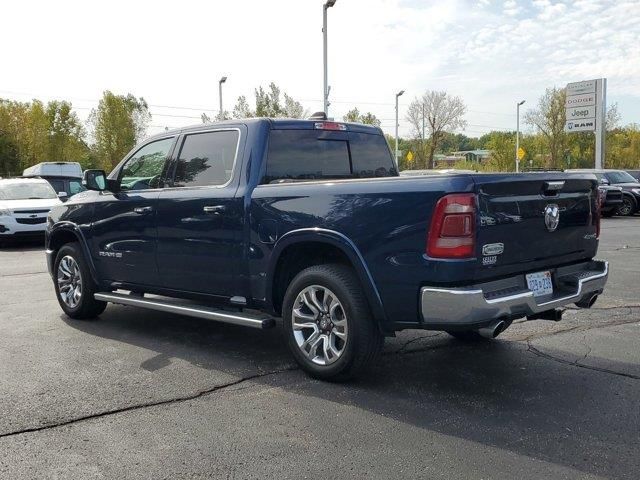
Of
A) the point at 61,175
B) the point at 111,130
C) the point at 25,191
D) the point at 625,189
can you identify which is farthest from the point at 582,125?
the point at 111,130

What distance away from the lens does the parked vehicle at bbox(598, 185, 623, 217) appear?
23.2 meters

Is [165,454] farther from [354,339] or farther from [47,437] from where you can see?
[354,339]

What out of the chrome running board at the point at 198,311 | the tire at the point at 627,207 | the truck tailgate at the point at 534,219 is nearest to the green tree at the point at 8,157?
the tire at the point at 627,207

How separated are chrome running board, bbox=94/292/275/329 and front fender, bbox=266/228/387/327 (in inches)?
23.1

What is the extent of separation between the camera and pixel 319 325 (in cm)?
476

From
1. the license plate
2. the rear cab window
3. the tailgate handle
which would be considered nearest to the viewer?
the license plate

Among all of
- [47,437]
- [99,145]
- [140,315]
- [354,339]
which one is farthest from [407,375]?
[99,145]

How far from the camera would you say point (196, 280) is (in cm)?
556

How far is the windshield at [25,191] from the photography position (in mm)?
16141

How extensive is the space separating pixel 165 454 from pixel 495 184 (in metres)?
2.58

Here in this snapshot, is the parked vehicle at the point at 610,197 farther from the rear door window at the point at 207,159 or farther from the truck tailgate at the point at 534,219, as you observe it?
the rear door window at the point at 207,159

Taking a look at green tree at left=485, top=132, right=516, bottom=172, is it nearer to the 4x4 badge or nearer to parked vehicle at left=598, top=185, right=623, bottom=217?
parked vehicle at left=598, top=185, right=623, bottom=217

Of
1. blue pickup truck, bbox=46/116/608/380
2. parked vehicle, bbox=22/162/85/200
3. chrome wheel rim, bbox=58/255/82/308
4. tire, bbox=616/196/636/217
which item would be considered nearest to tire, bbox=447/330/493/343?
blue pickup truck, bbox=46/116/608/380

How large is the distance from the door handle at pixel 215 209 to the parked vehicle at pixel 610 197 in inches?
817
